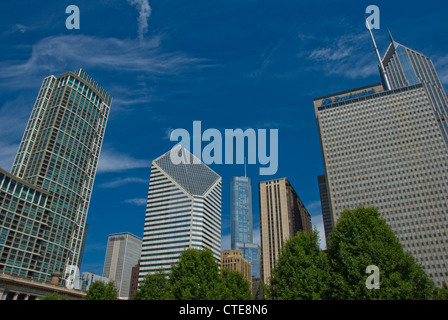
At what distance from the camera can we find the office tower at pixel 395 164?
418 feet

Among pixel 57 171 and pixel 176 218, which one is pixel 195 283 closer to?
pixel 57 171

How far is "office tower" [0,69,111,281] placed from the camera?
12300 centimetres

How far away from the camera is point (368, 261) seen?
1050 inches

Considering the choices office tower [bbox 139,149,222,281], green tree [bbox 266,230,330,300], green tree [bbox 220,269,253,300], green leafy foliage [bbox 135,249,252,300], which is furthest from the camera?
office tower [bbox 139,149,222,281]

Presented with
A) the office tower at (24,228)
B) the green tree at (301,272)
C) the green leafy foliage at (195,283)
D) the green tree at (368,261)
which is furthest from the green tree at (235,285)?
the office tower at (24,228)

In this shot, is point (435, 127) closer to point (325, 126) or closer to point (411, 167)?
point (411, 167)

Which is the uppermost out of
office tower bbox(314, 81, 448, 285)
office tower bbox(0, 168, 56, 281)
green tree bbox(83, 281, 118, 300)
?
office tower bbox(314, 81, 448, 285)

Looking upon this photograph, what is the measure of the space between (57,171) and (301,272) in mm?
→ 142528

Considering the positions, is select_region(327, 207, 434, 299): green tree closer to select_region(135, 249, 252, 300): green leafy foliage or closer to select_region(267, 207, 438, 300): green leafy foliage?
select_region(267, 207, 438, 300): green leafy foliage

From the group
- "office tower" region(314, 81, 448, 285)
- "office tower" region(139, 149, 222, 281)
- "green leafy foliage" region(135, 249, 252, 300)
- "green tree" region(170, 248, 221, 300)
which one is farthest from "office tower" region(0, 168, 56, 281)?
"office tower" region(314, 81, 448, 285)

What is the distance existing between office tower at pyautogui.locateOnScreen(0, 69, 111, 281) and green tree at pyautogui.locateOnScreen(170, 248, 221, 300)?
344 feet

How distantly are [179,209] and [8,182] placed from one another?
8447 centimetres
